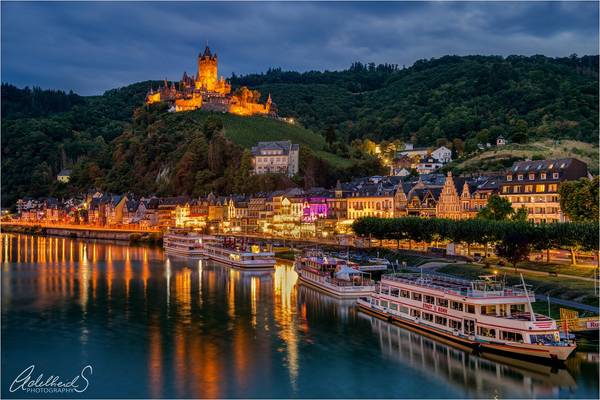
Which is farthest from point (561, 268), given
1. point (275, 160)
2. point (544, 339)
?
point (275, 160)

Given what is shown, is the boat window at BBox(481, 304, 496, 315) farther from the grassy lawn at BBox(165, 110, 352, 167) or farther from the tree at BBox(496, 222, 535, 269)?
the grassy lawn at BBox(165, 110, 352, 167)

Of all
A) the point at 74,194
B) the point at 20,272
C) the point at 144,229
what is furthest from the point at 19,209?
the point at 20,272

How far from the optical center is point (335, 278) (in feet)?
192

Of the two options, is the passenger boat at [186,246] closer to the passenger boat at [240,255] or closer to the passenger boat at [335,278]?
the passenger boat at [240,255]

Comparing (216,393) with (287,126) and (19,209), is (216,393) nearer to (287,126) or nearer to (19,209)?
(287,126)

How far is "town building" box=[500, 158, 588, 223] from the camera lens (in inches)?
3051

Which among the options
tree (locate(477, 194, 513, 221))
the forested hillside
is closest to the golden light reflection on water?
tree (locate(477, 194, 513, 221))

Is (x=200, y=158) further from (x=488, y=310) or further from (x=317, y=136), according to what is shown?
(x=488, y=310)

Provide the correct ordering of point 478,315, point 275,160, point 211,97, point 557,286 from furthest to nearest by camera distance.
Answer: point 211,97 → point 275,160 → point 557,286 → point 478,315

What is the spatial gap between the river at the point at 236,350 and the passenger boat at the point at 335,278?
4.69 ft

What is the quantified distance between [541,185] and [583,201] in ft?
48.1

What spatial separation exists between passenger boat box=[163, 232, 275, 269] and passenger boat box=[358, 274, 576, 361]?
33.0 meters

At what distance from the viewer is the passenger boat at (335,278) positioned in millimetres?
56375

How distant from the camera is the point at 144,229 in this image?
137000 mm
